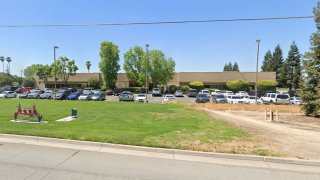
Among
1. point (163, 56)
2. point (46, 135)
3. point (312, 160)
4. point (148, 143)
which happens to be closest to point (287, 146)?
point (312, 160)

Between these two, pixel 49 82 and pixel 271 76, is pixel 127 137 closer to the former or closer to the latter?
pixel 271 76

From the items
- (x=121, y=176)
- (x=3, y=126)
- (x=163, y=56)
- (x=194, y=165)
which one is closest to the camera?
(x=121, y=176)

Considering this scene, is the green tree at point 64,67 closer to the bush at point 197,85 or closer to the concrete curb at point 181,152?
the bush at point 197,85

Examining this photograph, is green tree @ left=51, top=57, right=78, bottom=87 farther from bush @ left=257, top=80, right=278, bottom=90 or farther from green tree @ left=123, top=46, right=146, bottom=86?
bush @ left=257, top=80, right=278, bottom=90

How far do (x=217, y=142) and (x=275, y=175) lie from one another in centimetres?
320

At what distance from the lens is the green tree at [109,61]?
7119cm

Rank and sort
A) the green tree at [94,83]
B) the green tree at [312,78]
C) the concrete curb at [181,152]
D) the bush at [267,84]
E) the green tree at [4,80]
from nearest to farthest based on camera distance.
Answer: the concrete curb at [181,152] → the green tree at [312,78] → the bush at [267,84] → the green tree at [94,83] → the green tree at [4,80]

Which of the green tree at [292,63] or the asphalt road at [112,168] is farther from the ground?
the green tree at [292,63]

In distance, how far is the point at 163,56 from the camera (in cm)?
7269

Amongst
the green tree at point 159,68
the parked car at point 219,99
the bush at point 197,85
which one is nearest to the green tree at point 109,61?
the green tree at point 159,68

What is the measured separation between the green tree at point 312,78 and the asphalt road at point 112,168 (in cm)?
1726

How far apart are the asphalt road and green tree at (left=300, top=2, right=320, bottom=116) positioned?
1726 cm

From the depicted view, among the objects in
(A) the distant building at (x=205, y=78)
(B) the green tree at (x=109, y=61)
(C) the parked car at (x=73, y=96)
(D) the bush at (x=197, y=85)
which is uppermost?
(B) the green tree at (x=109, y=61)

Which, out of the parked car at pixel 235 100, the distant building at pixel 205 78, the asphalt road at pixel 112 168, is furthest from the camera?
the distant building at pixel 205 78
